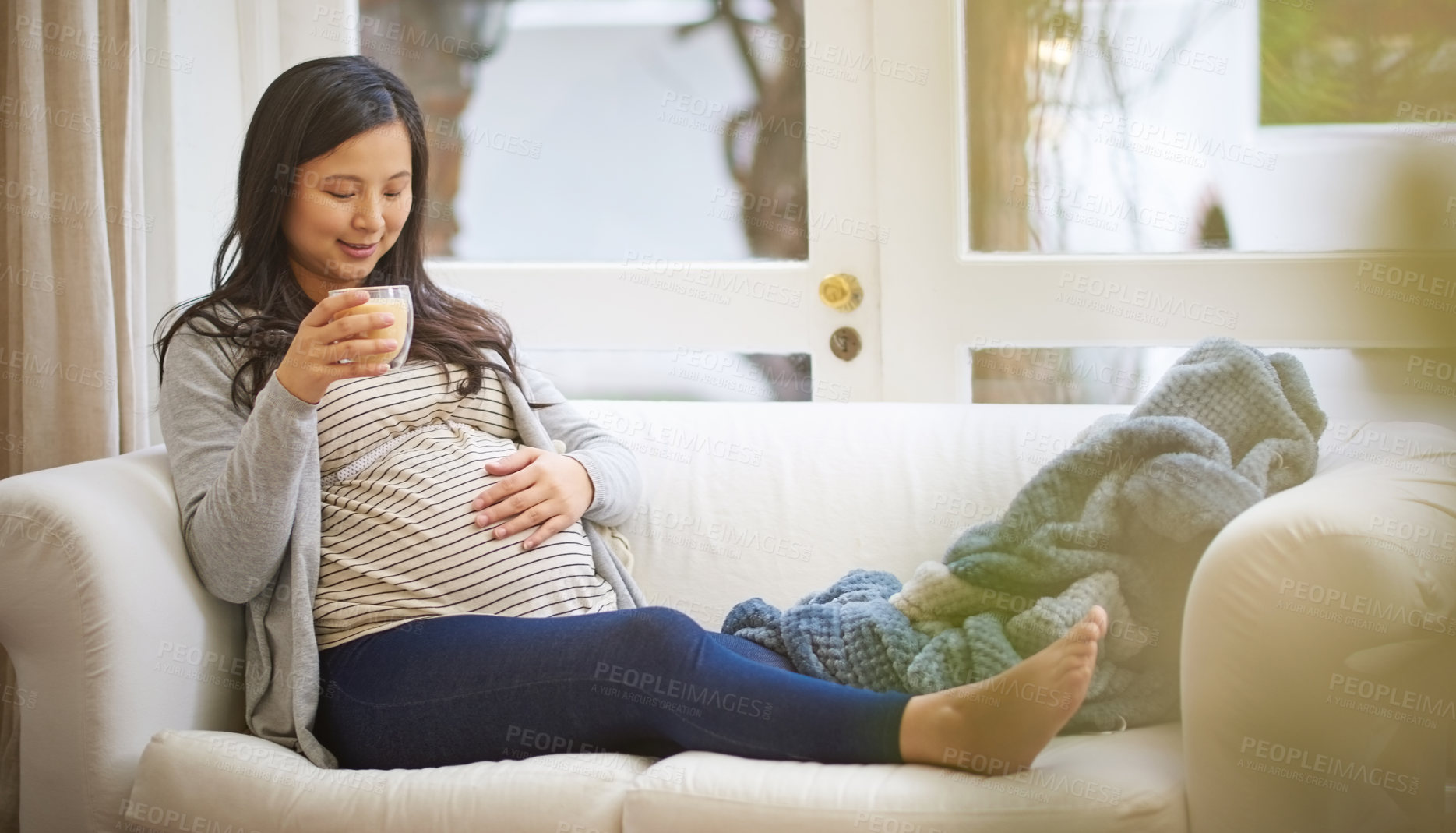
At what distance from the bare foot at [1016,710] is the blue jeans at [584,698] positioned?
2.5 inches

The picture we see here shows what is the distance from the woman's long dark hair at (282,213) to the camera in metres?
1.44

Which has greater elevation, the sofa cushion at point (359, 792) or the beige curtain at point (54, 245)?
the beige curtain at point (54, 245)

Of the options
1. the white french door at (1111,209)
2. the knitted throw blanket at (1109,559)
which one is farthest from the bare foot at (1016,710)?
the white french door at (1111,209)

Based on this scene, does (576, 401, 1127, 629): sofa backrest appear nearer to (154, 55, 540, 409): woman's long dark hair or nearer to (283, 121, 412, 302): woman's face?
(154, 55, 540, 409): woman's long dark hair

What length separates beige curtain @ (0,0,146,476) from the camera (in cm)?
190

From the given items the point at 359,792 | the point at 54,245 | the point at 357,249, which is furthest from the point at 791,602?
the point at 54,245

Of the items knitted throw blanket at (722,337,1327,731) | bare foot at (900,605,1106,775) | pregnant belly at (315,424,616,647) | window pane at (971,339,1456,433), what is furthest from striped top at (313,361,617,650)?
window pane at (971,339,1456,433)

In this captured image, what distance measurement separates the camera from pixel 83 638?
1.27m

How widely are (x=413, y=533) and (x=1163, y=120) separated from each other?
1.51 metres

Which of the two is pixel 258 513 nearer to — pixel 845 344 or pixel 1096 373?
pixel 845 344

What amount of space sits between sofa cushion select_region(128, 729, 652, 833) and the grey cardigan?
0.27ft

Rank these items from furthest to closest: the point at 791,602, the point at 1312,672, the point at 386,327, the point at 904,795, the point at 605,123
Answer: the point at 605,123 < the point at 791,602 < the point at 386,327 < the point at 904,795 < the point at 1312,672

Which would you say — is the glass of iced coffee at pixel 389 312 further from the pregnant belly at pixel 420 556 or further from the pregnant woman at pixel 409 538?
the pregnant belly at pixel 420 556

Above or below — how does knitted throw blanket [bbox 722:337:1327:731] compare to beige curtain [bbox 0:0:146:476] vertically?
below
